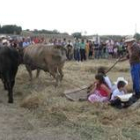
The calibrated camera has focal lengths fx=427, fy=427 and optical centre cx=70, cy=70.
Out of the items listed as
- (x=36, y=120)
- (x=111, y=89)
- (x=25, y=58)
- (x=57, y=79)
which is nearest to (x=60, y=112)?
(x=36, y=120)

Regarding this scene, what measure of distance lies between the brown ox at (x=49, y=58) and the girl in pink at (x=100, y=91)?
2888mm

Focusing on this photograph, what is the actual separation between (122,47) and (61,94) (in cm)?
2003

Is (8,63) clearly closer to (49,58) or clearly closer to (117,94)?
(49,58)

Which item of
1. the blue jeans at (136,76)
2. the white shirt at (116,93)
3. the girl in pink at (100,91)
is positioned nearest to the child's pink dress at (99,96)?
the girl in pink at (100,91)

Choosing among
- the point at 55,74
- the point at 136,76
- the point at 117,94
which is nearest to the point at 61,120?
the point at 117,94

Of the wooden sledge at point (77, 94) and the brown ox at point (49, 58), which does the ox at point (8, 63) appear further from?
the brown ox at point (49, 58)

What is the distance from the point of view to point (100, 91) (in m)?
10.6

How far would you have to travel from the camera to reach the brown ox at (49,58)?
530 inches

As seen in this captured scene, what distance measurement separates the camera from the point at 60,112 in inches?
356

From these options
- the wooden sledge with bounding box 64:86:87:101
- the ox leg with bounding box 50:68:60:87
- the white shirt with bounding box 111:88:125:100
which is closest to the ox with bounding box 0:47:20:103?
the wooden sledge with bounding box 64:86:87:101

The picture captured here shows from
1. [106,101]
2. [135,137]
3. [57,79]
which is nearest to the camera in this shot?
[135,137]

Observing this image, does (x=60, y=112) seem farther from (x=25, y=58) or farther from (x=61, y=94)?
(x=25, y=58)

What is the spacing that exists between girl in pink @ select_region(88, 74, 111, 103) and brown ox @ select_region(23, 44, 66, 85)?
2.89m

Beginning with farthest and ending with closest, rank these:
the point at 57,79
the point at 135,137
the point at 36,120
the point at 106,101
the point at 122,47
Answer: the point at 122,47 → the point at 57,79 → the point at 106,101 → the point at 36,120 → the point at 135,137
